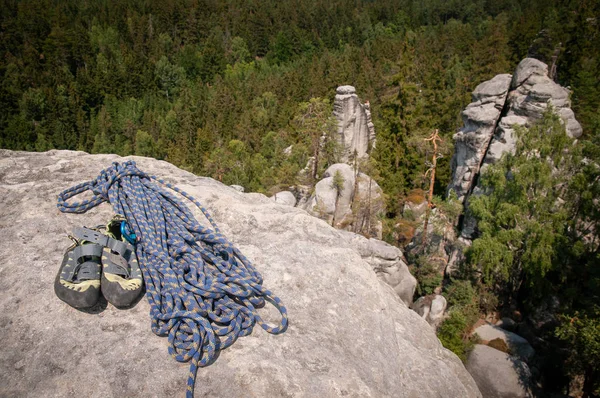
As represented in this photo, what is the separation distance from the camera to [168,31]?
11469 centimetres

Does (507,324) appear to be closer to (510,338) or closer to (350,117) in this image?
(510,338)

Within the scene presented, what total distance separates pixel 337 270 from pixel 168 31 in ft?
413

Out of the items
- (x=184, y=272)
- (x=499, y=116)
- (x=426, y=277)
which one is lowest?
(x=426, y=277)

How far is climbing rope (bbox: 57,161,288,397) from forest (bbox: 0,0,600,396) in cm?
1534

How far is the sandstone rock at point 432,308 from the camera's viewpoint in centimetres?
2201

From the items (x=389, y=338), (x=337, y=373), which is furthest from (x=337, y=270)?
(x=337, y=373)

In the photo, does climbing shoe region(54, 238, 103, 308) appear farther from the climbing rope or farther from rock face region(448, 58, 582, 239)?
rock face region(448, 58, 582, 239)

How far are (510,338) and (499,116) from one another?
17.9 meters

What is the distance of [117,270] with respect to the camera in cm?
395

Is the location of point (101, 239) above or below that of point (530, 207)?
above

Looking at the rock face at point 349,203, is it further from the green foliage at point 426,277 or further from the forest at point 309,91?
the green foliage at point 426,277

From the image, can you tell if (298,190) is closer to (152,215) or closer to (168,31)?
(152,215)

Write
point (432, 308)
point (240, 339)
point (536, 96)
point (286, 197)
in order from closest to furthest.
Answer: point (240, 339) < point (432, 308) < point (536, 96) < point (286, 197)

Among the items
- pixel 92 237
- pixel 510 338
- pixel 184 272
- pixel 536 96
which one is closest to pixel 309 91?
pixel 536 96
